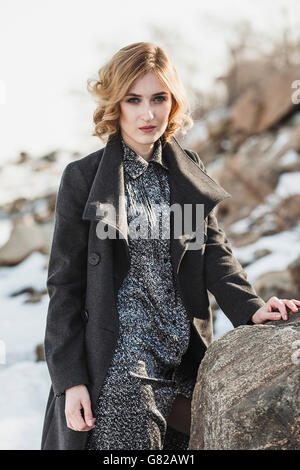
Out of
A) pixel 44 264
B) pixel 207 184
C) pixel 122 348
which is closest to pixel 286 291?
pixel 207 184

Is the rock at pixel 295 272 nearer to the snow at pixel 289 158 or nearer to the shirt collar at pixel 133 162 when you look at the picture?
the shirt collar at pixel 133 162

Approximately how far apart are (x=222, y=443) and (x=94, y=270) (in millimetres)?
774

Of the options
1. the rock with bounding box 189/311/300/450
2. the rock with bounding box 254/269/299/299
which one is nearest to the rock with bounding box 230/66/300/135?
the rock with bounding box 254/269/299/299

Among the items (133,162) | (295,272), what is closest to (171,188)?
(133,162)

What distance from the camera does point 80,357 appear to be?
2.03 m

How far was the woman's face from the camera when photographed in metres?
2.07

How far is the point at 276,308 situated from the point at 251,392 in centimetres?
48

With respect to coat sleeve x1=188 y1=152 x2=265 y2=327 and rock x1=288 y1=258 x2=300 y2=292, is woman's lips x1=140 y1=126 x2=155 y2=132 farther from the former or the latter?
rock x1=288 y1=258 x2=300 y2=292

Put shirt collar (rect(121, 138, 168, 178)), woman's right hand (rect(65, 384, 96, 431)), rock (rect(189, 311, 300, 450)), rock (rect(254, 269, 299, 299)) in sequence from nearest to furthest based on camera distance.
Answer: rock (rect(189, 311, 300, 450)) < woman's right hand (rect(65, 384, 96, 431)) < shirt collar (rect(121, 138, 168, 178)) < rock (rect(254, 269, 299, 299))

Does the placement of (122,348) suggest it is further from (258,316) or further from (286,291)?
(286,291)

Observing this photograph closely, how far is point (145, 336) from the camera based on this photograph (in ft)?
6.61

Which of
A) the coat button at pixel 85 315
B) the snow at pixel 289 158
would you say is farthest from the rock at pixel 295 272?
the snow at pixel 289 158

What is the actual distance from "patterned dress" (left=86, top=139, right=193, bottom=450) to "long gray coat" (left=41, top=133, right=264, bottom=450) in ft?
0.13

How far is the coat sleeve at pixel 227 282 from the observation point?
211cm
